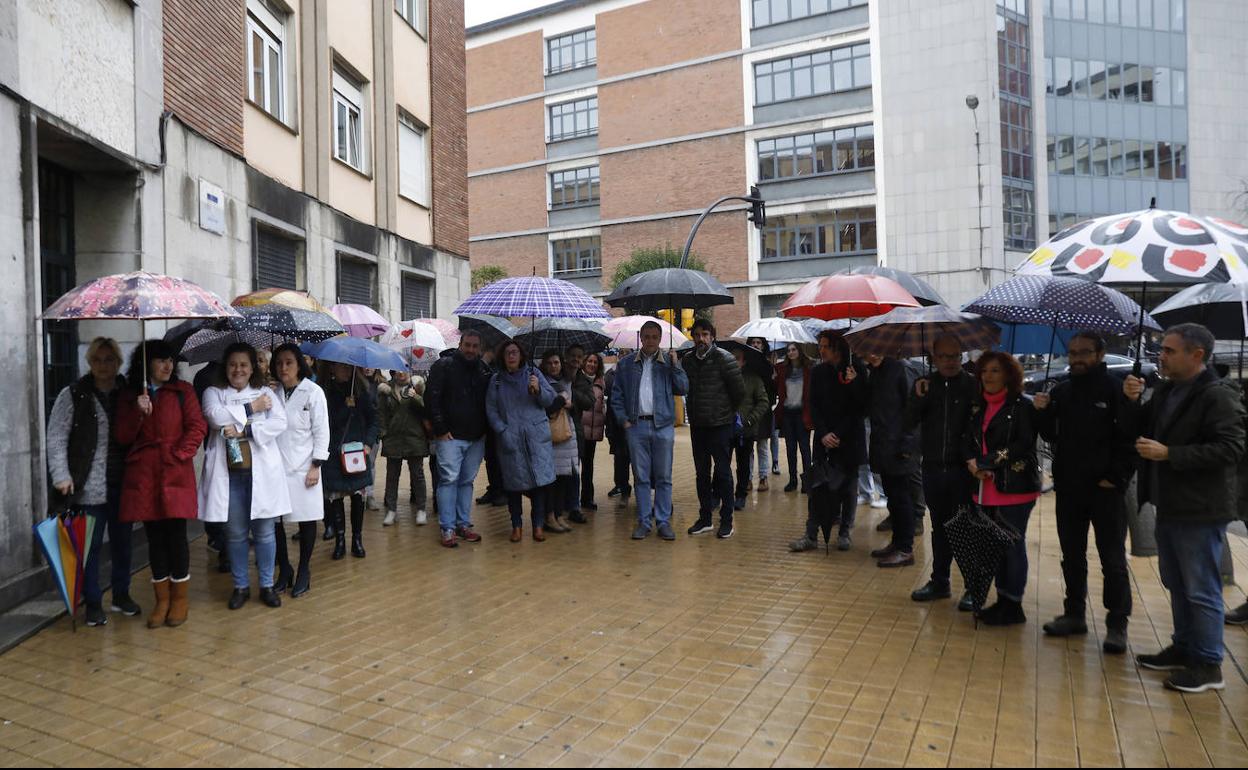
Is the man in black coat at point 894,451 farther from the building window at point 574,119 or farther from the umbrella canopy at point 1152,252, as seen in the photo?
the building window at point 574,119

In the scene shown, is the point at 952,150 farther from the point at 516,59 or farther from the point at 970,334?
the point at 970,334

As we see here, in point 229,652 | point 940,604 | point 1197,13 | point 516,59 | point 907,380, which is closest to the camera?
point 229,652

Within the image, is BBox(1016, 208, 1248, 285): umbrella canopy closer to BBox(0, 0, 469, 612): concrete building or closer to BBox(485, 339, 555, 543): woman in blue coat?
BBox(485, 339, 555, 543): woman in blue coat

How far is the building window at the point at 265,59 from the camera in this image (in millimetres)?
12016

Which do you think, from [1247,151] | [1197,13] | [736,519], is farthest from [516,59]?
[736,519]

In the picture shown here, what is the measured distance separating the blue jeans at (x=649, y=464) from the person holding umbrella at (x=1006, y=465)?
127 inches

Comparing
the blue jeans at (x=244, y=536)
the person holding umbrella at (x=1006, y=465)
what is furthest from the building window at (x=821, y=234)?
the blue jeans at (x=244, y=536)

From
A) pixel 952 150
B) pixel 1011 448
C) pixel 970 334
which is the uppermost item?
pixel 952 150

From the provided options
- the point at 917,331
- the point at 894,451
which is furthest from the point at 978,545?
the point at 917,331

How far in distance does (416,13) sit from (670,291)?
38.0 ft

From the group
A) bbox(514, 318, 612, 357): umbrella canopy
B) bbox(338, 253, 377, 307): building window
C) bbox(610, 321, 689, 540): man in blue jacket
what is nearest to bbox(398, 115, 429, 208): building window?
bbox(338, 253, 377, 307): building window

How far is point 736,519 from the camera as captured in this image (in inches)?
374

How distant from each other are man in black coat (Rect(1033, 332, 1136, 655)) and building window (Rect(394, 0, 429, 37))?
14810 mm

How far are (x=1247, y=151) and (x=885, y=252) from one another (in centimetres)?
2041
